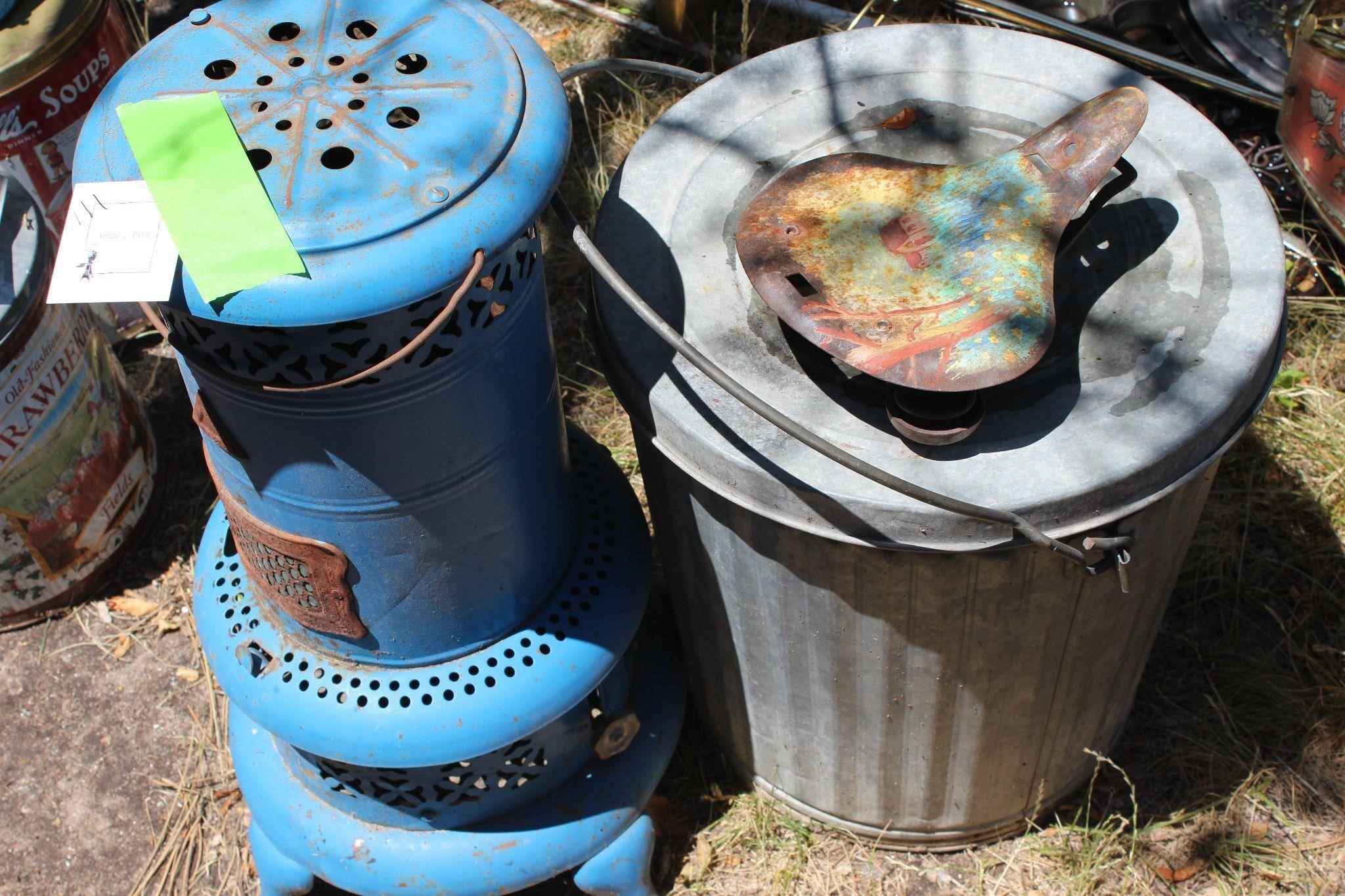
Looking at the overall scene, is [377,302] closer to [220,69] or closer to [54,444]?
[220,69]

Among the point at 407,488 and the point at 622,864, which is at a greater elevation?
the point at 407,488

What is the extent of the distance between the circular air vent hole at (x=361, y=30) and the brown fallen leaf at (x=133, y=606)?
2.05 m

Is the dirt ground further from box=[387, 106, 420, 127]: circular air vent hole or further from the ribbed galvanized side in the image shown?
box=[387, 106, 420, 127]: circular air vent hole

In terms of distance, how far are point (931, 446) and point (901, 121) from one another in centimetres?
75

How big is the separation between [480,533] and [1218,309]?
1.24 m

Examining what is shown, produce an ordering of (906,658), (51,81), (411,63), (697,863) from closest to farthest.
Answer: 1. (411,63)
2. (906,658)
3. (697,863)
4. (51,81)

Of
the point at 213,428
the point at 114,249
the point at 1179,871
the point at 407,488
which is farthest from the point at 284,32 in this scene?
the point at 1179,871

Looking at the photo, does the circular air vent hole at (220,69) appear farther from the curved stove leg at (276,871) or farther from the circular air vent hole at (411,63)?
the curved stove leg at (276,871)

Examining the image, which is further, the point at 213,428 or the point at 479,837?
the point at 479,837

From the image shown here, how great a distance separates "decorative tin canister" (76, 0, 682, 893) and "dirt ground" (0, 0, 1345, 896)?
364mm

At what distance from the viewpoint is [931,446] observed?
190 cm

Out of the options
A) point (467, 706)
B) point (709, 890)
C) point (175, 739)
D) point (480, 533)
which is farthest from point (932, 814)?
point (175, 739)

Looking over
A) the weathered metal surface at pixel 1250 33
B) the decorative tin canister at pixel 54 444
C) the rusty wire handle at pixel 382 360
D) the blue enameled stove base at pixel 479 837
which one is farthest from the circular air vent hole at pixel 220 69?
the weathered metal surface at pixel 1250 33

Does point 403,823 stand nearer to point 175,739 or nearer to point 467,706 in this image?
point 467,706
